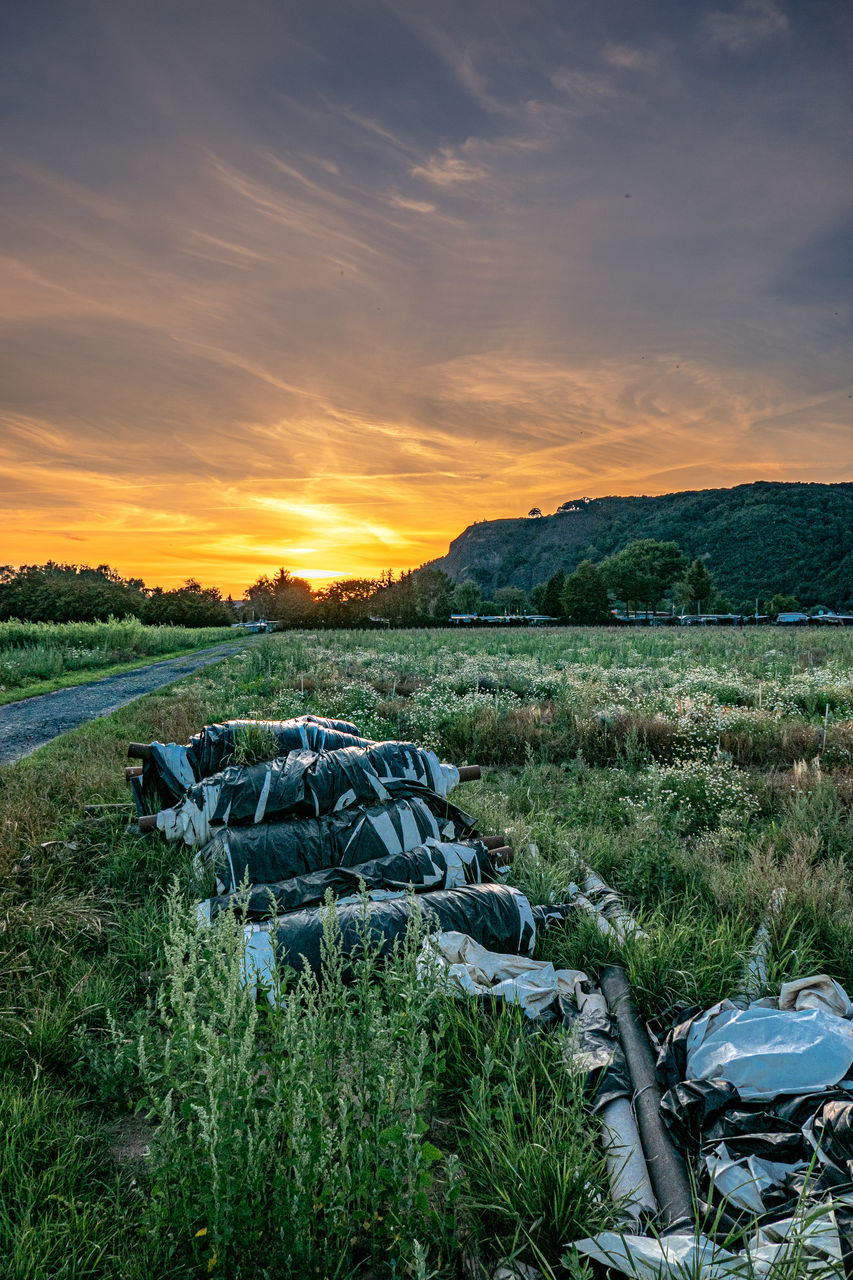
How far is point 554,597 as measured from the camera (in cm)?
10350

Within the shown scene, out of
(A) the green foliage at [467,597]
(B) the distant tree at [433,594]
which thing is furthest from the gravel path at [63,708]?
(A) the green foliage at [467,597]

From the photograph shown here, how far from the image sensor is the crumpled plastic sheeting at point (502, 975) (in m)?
3.27

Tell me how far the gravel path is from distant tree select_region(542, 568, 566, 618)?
88912 mm

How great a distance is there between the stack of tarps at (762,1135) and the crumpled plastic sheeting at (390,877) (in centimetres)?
163

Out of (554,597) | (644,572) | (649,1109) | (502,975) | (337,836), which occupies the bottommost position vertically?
(649,1109)

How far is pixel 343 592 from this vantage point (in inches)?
4697

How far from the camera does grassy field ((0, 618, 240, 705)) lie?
51.6 ft

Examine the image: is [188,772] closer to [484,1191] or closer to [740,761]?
[484,1191]

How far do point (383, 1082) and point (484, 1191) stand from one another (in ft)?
2.68

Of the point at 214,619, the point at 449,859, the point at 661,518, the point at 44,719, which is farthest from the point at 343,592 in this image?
the point at 449,859

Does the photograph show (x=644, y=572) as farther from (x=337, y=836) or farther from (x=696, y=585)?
(x=337, y=836)

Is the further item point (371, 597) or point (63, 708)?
point (371, 597)

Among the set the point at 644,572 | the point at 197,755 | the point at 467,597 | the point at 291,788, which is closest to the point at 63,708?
the point at 197,755

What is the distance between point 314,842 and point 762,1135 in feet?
9.59
